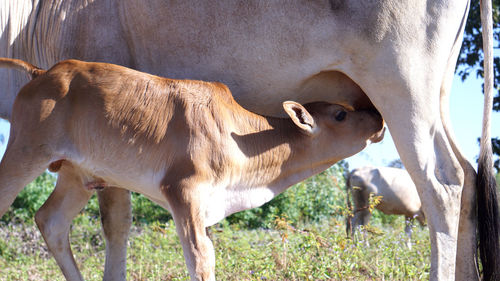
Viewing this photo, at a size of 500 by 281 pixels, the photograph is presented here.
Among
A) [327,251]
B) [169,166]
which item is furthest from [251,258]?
[169,166]

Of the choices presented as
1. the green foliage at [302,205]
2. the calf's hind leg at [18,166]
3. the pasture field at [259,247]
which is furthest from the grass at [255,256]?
the calf's hind leg at [18,166]

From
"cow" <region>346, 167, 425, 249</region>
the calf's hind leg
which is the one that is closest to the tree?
"cow" <region>346, 167, 425, 249</region>

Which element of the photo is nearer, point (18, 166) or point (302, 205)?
point (18, 166)

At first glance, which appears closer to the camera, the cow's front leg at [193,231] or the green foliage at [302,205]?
the cow's front leg at [193,231]

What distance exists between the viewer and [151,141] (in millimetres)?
3799

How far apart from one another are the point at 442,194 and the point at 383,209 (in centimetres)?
753

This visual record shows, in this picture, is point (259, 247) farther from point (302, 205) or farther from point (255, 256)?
point (302, 205)

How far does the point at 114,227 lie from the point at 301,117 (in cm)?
196

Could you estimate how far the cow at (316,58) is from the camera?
432cm

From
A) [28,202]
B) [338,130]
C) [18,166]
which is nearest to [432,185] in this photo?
[338,130]

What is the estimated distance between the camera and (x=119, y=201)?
16.4 ft

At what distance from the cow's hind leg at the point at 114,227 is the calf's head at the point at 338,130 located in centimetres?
→ 179

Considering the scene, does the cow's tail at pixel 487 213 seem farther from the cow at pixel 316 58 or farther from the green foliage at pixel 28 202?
the green foliage at pixel 28 202

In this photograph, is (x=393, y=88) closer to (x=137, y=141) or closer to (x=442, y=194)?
(x=442, y=194)
